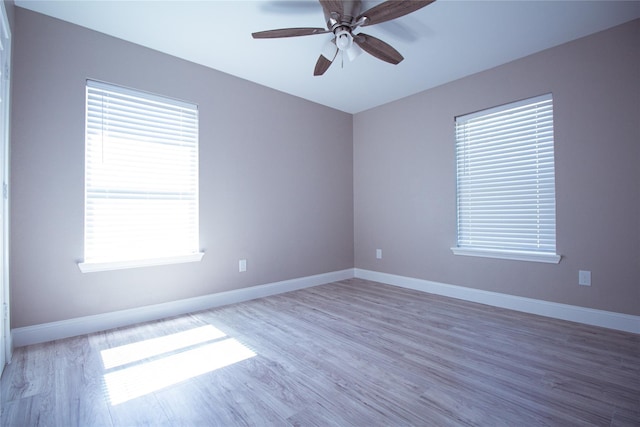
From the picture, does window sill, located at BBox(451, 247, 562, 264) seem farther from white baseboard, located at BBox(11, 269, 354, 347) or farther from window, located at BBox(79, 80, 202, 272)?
window, located at BBox(79, 80, 202, 272)

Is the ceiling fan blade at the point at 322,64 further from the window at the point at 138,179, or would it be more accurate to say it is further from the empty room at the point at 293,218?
the window at the point at 138,179

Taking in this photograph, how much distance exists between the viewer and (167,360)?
1.95 meters

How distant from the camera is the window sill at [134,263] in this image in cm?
238

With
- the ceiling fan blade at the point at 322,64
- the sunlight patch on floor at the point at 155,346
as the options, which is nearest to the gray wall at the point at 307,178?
the sunlight patch on floor at the point at 155,346

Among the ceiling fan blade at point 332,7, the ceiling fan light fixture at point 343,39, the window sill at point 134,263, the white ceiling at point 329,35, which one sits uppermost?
the white ceiling at point 329,35

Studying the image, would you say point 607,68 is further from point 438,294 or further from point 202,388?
point 202,388

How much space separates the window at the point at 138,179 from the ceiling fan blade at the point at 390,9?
75.4 inches

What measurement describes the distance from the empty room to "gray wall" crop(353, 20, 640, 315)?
0.7 inches

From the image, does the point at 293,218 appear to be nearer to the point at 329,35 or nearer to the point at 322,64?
the point at 322,64

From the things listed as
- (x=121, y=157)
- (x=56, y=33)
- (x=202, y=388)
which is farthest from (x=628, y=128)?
(x=56, y=33)

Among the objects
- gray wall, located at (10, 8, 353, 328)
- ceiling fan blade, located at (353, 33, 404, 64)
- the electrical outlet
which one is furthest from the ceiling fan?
the electrical outlet

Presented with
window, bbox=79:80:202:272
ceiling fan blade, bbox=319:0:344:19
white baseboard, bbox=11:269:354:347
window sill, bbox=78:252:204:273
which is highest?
ceiling fan blade, bbox=319:0:344:19

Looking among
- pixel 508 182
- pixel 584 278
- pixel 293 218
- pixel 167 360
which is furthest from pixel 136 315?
pixel 584 278

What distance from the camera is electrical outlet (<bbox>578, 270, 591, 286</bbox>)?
254 cm
